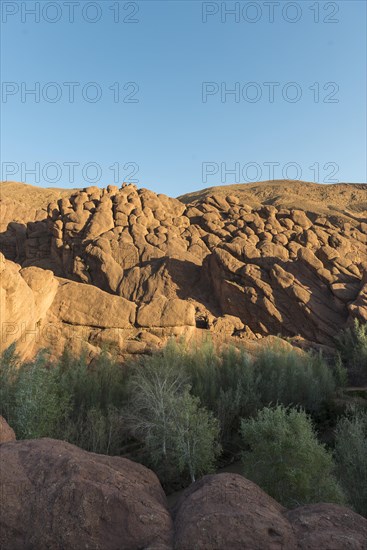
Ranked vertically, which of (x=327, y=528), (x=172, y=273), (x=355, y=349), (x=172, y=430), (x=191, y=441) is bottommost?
(x=191, y=441)

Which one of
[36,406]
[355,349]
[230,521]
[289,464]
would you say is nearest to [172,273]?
[355,349]

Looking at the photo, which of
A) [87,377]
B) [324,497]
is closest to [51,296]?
[87,377]

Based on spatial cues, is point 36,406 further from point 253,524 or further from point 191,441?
point 253,524

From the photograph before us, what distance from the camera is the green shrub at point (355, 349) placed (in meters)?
24.0

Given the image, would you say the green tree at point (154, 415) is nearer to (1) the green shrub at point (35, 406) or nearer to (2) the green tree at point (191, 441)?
(2) the green tree at point (191, 441)

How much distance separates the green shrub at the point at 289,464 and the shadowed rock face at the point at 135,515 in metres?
4.12

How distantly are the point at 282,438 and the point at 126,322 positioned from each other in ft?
37.7

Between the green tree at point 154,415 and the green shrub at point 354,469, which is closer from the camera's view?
the green shrub at point 354,469

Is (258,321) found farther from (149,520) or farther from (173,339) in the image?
(149,520)

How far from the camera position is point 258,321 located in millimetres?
29781

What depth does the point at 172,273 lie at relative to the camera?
3109cm

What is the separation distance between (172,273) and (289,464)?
2232cm

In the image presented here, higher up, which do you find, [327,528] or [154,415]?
[327,528]

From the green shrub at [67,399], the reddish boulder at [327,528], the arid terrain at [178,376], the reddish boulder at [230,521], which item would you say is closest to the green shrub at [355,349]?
the arid terrain at [178,376]
